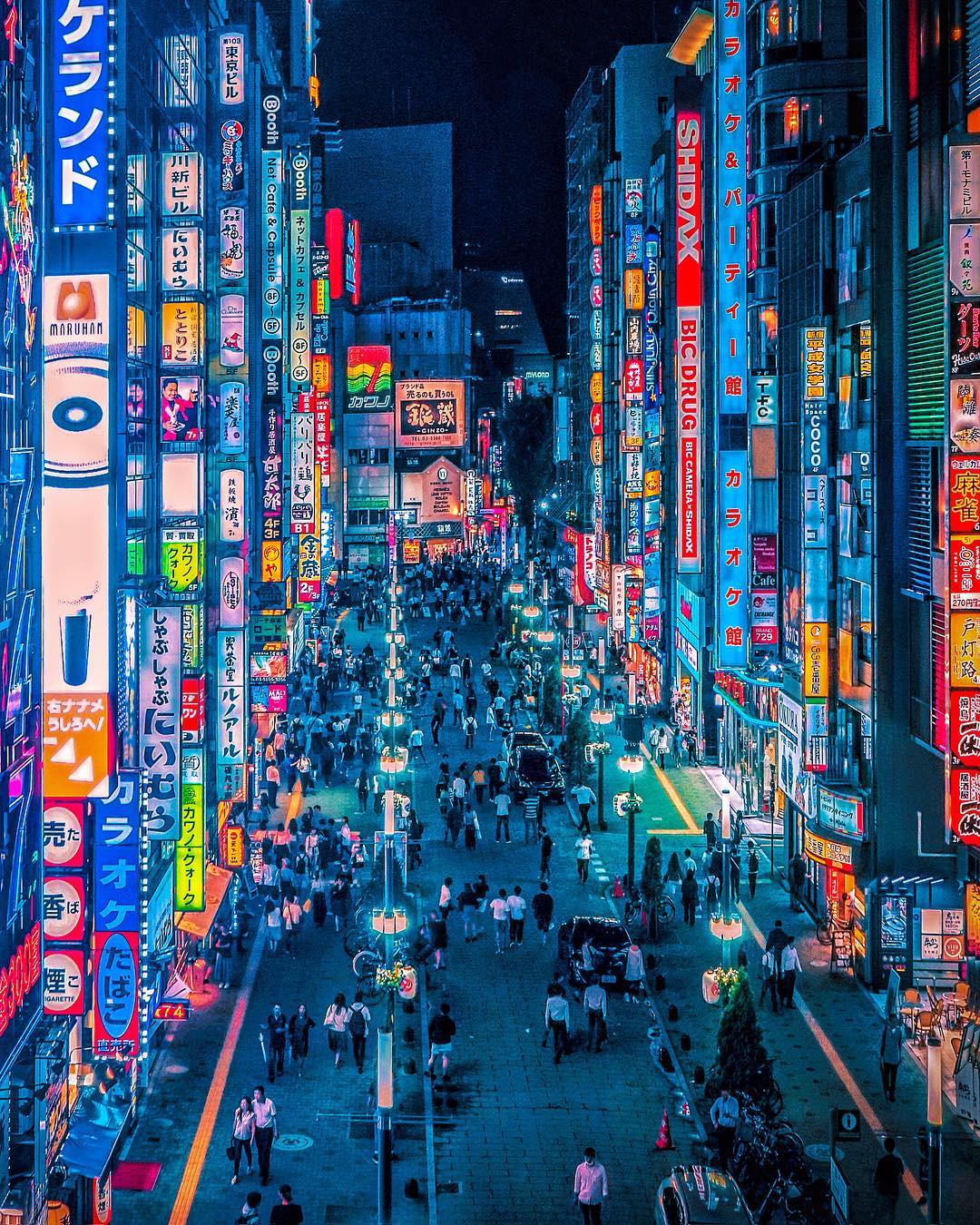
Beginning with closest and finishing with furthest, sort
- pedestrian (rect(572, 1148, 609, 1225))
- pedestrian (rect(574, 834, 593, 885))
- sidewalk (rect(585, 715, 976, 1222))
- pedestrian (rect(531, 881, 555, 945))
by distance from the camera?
pedestrian (rect(572, 1148, 609, 1225)) → sidewalk (rect(585, 715, 976, 1222)) → pedestrian (rect(531, 881, 555, 945)) → pedestrian (rect(574, 834, 593, 885))

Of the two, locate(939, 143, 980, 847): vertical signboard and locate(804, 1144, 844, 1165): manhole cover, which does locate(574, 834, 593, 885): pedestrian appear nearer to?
locate(939, 143, 980, 847): vertical signboard

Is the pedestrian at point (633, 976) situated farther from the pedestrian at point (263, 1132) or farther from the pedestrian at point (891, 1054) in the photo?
the pedestrian at point (263, 1132)

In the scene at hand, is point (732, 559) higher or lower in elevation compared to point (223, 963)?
higher

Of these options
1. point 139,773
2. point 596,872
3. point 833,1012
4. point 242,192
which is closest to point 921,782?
point 833,1012

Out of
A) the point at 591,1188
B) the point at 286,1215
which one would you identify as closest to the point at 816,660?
the point at 591,1188

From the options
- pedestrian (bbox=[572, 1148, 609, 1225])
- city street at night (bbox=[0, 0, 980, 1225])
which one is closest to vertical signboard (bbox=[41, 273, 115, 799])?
city street at night (bbox=[0, 0, 980, 1225])

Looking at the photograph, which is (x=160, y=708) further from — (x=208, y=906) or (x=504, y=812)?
(x=504, y=812)

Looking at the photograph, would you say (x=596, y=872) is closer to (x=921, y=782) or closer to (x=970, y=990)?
(x=921, y=782)
